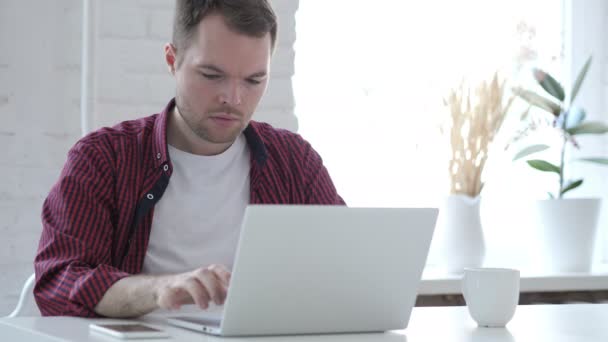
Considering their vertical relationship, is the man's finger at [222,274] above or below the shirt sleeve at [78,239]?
above

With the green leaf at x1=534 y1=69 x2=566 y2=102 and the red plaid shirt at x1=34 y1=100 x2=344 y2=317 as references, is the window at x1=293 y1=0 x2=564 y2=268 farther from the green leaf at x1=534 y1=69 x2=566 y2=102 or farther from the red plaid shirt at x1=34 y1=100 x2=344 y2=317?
the red plaid shirt at x1=34 y1=100 x2=344 y2=317

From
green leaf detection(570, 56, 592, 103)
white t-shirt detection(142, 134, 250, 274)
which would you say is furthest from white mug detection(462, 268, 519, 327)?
green leaf detection(570, 56, 592, 103)

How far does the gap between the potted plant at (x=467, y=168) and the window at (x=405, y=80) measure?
0.16 meters

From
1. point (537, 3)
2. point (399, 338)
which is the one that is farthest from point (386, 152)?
point (399, 338)

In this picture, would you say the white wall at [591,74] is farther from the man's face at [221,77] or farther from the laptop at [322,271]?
the laptop at [322,271]

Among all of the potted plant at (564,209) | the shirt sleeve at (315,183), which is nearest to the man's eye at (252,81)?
the shirt sleeve at (315,183)

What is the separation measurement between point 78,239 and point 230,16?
0.56 metres

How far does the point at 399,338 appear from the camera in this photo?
1355 millimetres

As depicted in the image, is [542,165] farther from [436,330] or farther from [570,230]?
[436,330]

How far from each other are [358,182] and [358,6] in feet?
1.93

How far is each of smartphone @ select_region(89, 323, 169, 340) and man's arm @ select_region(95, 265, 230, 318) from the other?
0.06 meters

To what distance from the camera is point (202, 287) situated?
133 centimetres

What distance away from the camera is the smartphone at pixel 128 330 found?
125 centimetres

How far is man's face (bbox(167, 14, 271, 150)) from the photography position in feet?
6.32
